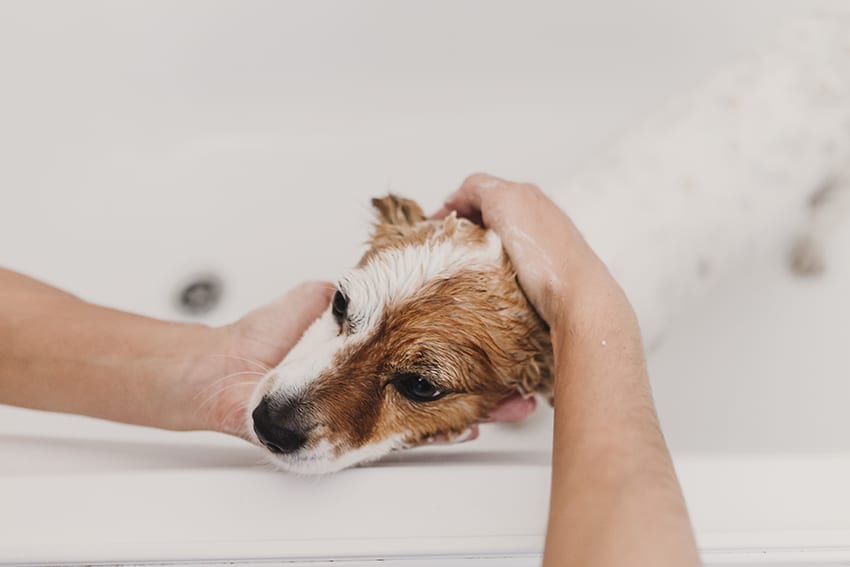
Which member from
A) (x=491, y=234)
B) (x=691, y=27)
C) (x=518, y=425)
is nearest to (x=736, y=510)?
(x=491, y=234)

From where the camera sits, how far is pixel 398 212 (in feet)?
4.42

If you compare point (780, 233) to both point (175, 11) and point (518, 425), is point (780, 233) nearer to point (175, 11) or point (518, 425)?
point (518, 425)

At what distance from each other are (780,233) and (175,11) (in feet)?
5.89

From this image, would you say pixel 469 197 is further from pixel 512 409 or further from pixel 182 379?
pixel 182 379

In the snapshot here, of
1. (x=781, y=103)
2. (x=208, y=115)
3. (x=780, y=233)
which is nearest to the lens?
(x=781, y=103)

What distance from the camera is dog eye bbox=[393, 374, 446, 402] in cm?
112

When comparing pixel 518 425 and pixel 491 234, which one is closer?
pixel 491 234

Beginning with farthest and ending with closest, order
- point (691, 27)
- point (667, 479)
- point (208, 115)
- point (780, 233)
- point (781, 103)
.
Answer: point (208, 115) → point (691, 27) → point (780, 233) → point (781, 103) → point (667, 479)

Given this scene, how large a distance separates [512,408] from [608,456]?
0.47m

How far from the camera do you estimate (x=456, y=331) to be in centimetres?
112

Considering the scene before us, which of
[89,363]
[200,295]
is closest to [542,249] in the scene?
[89,363]

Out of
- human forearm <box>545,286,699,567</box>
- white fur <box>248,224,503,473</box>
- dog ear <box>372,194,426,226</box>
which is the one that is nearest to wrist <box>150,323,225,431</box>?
white fur <box>248,224,503,473</box>

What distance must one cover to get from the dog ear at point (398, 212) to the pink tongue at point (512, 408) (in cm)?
39

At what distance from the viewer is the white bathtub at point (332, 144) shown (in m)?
1.87
